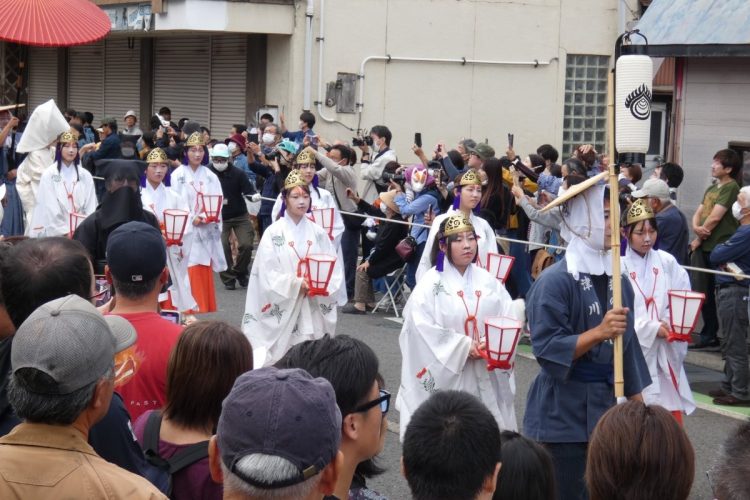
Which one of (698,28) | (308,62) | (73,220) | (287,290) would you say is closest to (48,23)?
(73,220)

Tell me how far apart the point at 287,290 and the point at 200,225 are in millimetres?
3472

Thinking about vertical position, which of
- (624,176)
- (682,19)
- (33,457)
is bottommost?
(33,457)

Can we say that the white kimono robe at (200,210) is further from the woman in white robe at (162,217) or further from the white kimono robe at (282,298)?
the white kimono robe at (282,298)

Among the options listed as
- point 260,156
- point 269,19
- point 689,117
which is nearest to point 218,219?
point 260,156

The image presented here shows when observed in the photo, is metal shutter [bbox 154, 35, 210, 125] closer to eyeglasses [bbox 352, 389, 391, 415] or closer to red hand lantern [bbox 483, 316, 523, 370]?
red hand lantern [bbox 483, 316, 523, 370]

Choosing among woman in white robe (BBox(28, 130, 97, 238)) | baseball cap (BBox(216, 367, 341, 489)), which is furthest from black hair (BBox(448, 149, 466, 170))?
baseball cap (BBox(216, 367, 341, 489))

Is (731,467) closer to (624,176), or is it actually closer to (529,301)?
(529,301)

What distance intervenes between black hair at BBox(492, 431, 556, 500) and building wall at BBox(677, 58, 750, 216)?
31.1 ft

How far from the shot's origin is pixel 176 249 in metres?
10.2

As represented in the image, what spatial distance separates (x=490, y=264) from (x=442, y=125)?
33.3 feet

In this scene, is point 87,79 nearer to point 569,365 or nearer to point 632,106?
point 632,106

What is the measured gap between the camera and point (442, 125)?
1853cm

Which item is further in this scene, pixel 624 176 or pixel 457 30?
pixel 457 30

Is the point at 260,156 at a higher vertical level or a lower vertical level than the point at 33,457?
higher
